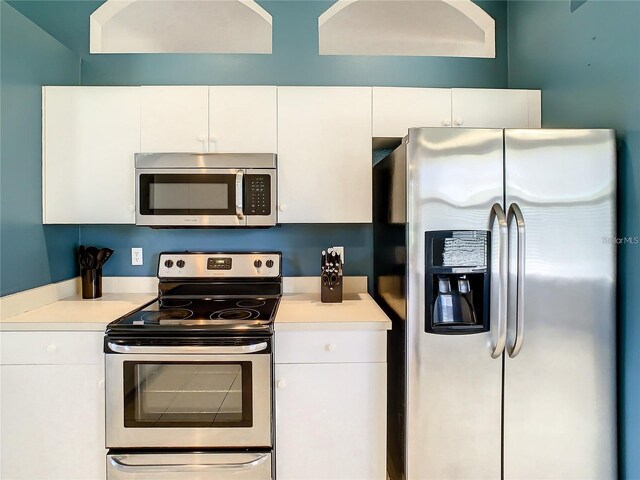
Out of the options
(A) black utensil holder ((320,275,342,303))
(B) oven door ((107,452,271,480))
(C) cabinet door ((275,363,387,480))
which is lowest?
(B) oven door ((107,452,271,480))

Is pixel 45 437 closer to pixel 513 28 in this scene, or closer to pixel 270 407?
pixel 270 407

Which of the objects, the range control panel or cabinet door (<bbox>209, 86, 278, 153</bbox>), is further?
the range control panel

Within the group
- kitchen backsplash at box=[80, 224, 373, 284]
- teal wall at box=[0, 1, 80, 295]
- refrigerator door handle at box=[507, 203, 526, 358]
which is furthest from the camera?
kitchen backsplash at box=[80, 224, 373, 284]

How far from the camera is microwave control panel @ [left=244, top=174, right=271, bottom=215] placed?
6.70 ft

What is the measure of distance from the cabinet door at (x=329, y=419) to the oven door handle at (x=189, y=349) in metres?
0.15

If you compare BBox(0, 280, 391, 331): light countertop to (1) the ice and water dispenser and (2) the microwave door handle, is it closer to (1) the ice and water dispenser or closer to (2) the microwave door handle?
(1) the ice and water dispenser

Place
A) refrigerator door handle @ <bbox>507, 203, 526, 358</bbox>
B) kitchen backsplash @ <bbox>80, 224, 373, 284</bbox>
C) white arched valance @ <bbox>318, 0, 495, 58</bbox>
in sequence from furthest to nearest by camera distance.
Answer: kitchen backsplash @ <bbox>80, 224, 373, 284</bbox> → refrigerator door handle @ <bbox>507, 203, 526, 358</bbox> → white arched valance @ <bbox>318, 0, 495, 58</bbox>

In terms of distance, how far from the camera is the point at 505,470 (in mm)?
1617

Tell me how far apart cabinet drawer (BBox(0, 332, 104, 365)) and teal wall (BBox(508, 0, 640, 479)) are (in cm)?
219

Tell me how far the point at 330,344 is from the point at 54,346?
1189 millimetres

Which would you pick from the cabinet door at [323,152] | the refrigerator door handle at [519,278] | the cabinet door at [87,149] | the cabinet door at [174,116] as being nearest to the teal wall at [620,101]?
the refrigerator door handle at [519,278]

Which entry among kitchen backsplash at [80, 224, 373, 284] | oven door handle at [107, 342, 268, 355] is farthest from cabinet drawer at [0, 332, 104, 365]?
kitchen backsplash at [80, 224, 373, 284]

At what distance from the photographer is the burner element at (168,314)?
183 centimetres

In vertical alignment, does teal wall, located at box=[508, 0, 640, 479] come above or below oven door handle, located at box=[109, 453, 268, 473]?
above
